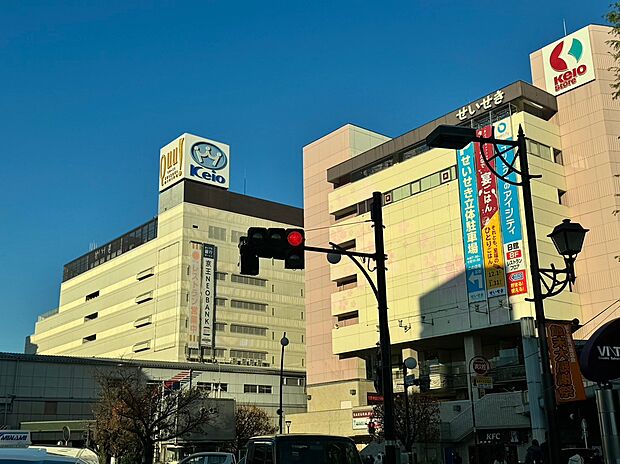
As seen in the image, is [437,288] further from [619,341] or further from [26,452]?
[26,452]

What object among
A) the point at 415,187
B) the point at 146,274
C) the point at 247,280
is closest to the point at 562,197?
the point at 415,187

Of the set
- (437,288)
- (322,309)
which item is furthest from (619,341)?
(322,309)

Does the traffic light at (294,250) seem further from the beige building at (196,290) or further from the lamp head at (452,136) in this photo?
the beige building at (196,290)

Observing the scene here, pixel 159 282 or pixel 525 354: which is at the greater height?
pixel 159 282

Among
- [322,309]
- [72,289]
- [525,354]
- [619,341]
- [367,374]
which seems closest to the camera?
[619,341]

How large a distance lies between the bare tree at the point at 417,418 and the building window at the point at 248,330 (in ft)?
146

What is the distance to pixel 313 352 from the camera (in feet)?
227

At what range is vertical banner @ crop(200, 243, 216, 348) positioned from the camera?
286 ft

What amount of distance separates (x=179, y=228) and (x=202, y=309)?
11005 mm

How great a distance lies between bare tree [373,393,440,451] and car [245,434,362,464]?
3030cm

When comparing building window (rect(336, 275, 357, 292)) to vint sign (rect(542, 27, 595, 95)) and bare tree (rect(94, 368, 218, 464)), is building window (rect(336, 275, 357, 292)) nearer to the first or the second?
vint sign (rect(542, 27, 595, 95))

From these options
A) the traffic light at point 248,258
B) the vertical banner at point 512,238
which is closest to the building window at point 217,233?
the vertical banner at point 512,238

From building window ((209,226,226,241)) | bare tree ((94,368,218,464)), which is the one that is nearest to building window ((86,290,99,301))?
building window ((209,226,226,241))

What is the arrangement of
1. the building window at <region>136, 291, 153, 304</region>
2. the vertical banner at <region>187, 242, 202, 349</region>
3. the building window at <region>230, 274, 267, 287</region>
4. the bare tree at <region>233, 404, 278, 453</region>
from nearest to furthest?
1. the bare tree at <region>233, 404, 278, 453</region>
2. the vertical banner at <region>187, 242, 202, 349</region>
3. the building window at <region>230, 274, 267, 287</region>
4. the building window at <region>136, 291, 153, 304</region>
